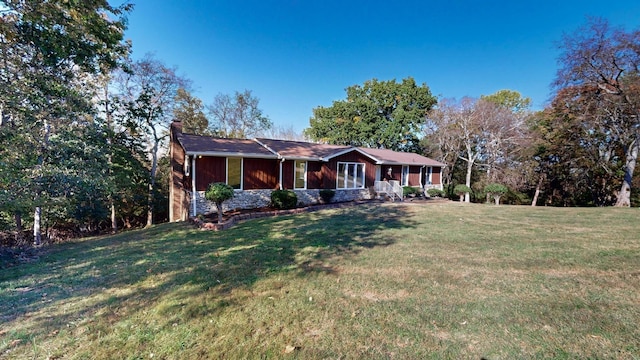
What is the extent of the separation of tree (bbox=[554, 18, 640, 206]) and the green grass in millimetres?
13854

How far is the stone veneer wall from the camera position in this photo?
12.1 meters

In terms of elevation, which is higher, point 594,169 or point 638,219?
point 594,169

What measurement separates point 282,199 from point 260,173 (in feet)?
6.65

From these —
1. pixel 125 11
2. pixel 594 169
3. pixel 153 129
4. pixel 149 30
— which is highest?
pixel 149 30

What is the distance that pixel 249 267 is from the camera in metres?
5.28

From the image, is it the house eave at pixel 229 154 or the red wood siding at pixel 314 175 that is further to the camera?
the red wood siding at pixel 314 175

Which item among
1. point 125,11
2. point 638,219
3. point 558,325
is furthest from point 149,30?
point 638,219

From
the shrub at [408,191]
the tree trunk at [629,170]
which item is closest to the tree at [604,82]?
the tree trunk at [629,170]

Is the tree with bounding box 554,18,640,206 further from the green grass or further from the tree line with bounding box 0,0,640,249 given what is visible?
the green grass

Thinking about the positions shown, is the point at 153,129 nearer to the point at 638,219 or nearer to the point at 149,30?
the point at 149,30

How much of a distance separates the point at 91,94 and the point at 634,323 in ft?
53.2

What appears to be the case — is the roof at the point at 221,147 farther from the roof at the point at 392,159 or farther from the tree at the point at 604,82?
the tree at the point at 604,82

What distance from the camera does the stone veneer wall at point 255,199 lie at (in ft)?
39.8

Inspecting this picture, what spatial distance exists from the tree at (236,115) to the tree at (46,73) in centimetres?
1832
